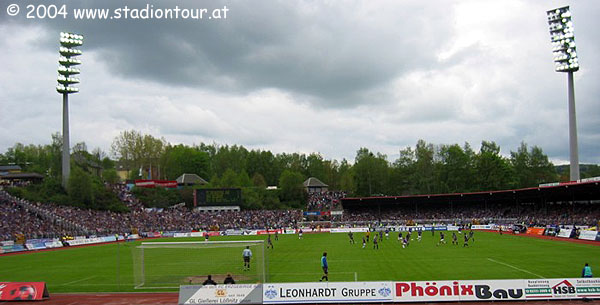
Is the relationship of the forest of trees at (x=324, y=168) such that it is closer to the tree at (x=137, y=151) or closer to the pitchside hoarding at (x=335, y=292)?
the tree at (x=137, y=151)

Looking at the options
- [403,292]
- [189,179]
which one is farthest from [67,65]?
[403,292]

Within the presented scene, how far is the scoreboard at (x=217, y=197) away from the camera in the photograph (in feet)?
291

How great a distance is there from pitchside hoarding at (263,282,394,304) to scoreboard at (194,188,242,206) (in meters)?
69.6

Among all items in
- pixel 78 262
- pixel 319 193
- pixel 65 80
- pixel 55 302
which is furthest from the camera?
pixel 319 193

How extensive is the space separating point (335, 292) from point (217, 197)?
2799 inches

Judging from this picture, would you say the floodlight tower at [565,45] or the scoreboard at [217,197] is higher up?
the floodlight tower at [565,45]

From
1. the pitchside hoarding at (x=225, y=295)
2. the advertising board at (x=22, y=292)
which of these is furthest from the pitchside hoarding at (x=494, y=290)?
the advertising board at (x=22, y=292)

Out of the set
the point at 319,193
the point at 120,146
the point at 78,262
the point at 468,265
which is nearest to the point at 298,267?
the point at 468,265

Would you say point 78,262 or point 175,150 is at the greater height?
point 175,150

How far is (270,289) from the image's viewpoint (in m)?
20.7

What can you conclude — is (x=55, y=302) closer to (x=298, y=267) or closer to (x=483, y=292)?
(x=298, y=267)

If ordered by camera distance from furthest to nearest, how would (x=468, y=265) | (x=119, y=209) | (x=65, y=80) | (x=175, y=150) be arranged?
(x=175, y=150), (x=119, y=209), (x=65, y=80), (x=468, y=265)

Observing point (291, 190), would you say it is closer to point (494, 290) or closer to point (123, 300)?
point (123, 300)

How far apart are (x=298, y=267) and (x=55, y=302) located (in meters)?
15.2
